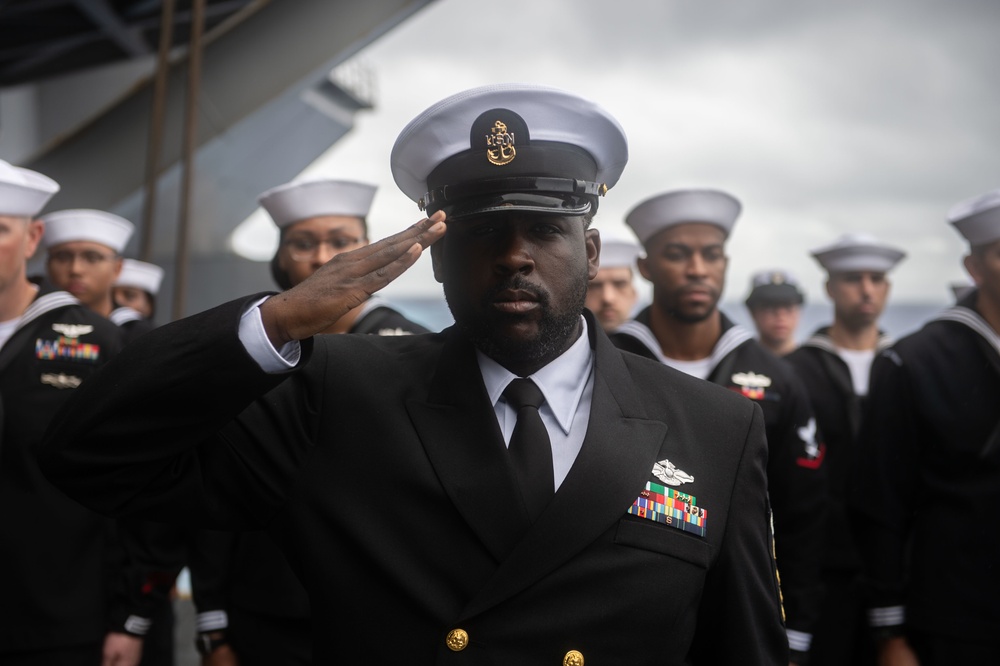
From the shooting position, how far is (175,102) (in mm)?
9867

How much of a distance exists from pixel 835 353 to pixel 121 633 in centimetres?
383

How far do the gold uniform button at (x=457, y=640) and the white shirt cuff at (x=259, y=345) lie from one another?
0.56 metres

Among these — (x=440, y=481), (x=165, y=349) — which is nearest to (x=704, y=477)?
(x=440, y=481)

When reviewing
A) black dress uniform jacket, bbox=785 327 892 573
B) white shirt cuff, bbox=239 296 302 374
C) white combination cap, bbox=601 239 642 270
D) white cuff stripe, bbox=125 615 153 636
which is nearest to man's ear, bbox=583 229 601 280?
white shirt cuff, bbox=239 296 302 374

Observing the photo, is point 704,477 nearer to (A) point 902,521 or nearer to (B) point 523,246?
(B) point 523,246

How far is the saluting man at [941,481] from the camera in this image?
3.31m

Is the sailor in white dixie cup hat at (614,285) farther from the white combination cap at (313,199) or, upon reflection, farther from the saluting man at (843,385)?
the white combination cap at (313,199)

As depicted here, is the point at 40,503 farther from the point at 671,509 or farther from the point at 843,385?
the point at 843,385

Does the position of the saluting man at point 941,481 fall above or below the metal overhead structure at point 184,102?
below

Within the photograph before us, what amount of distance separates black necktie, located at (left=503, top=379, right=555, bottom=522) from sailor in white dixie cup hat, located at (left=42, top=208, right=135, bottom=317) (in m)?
4.41

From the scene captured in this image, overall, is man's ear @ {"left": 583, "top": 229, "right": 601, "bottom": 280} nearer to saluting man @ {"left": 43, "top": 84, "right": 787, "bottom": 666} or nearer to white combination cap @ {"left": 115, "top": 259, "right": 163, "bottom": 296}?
saluting man @ {"left": 43, "top": 84, "right": 787, "bottom": 666}

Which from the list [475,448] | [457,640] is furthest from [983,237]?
[457,640]

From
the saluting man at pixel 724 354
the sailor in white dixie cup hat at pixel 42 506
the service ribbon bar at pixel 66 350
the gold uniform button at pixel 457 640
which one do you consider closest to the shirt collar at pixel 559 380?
the gold uniform button at pixel 457 640

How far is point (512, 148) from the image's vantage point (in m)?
1.95
